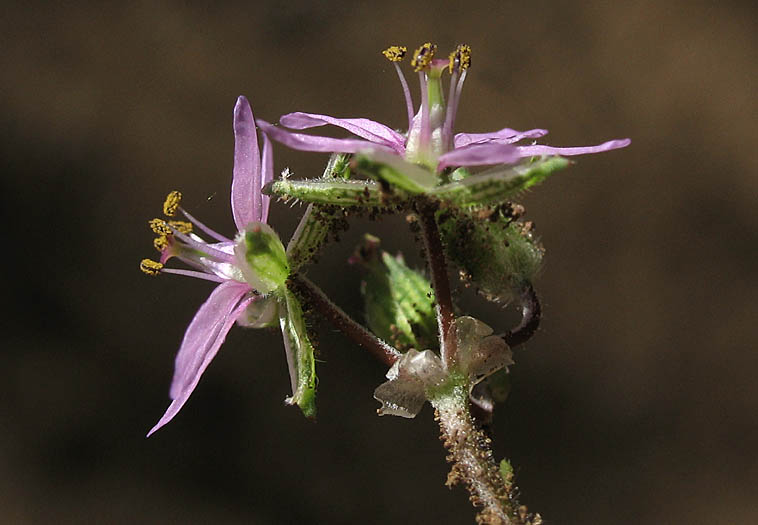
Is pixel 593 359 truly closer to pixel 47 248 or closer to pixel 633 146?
pixel 633 146

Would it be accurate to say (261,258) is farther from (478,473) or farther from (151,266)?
(478,473)

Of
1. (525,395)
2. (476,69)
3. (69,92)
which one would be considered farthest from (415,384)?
(69,92)

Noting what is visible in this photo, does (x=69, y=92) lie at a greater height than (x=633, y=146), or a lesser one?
greater

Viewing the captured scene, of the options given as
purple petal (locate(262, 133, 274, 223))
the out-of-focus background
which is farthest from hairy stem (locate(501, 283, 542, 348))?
the out-of-focus background

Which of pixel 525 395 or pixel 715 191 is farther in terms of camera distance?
pixel 715 191

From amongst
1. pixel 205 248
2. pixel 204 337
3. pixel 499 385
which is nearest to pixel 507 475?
pixel 499 385

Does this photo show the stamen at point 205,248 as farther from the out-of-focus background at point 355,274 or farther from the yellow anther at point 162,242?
the out-of-focus background at point 355,274

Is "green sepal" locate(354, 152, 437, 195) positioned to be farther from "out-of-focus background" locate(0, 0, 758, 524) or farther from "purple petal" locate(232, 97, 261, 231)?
"out-of-focus background" locate(0, 0, 758, 524)
